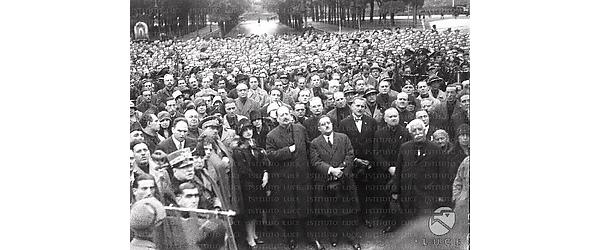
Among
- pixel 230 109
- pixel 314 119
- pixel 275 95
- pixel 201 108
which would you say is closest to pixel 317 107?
pixel 314 119

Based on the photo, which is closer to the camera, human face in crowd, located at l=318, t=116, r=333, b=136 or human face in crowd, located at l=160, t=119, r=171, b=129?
human face in crowd, located at l=318, t=116, r=333, b=136

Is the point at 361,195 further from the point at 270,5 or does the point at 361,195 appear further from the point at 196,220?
the point at 270,5

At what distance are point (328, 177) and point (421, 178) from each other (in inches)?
26.5

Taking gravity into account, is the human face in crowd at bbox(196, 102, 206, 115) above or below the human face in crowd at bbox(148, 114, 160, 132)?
above

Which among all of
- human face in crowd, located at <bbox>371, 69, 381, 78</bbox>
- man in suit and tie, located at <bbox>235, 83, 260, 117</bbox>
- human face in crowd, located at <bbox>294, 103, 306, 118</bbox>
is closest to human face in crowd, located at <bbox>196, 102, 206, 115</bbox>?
man in suit and tie, located at <bbox>235, 83, 260, 117</bbox>

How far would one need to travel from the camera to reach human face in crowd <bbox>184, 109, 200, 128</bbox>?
4414mm

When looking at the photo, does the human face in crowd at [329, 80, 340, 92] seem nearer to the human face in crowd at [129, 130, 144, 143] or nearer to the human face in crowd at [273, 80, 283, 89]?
the human face in crowd at [273, 80, 283, 89]

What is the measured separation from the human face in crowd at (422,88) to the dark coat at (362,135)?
0.41 m

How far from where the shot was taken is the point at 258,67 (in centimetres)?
448

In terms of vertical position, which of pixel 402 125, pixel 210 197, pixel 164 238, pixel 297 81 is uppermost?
pixel 297 81

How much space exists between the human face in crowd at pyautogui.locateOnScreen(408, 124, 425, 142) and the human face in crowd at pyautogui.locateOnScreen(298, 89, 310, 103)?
2.60 ft

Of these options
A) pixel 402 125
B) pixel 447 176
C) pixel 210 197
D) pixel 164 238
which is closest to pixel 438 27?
pixel 402 125

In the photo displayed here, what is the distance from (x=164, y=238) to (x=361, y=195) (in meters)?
1.48
